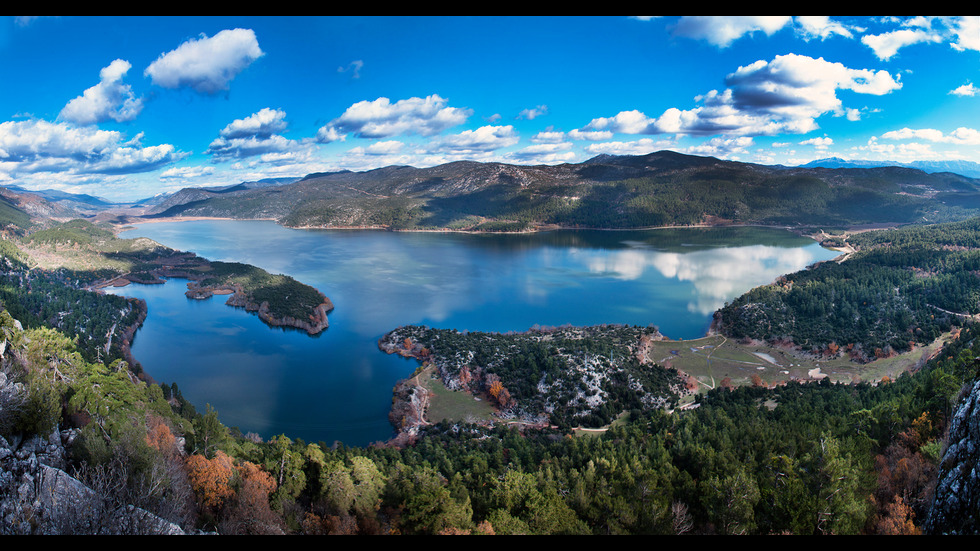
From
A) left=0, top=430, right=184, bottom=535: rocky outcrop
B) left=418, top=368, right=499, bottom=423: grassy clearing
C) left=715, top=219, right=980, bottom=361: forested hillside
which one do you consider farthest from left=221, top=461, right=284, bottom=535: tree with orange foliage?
left=715, top=219, right=980, bottom=361: forested hillside

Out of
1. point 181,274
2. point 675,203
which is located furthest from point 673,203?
point 181,274

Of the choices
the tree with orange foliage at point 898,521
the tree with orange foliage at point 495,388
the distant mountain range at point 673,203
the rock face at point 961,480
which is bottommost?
the tree with orange foliage at point 495,388

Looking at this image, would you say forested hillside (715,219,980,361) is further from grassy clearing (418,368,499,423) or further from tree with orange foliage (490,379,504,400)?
grassy clearing (418,368,499,423)

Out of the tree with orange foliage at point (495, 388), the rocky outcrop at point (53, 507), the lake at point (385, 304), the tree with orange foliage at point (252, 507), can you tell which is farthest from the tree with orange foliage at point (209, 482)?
the tree with orange foliage at point (495, 388)

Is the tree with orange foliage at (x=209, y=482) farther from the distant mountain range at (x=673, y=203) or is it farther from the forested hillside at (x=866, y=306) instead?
the distant mountain range at (x=673, y=203)

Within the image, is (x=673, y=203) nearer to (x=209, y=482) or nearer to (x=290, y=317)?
(x=290, y=317)
